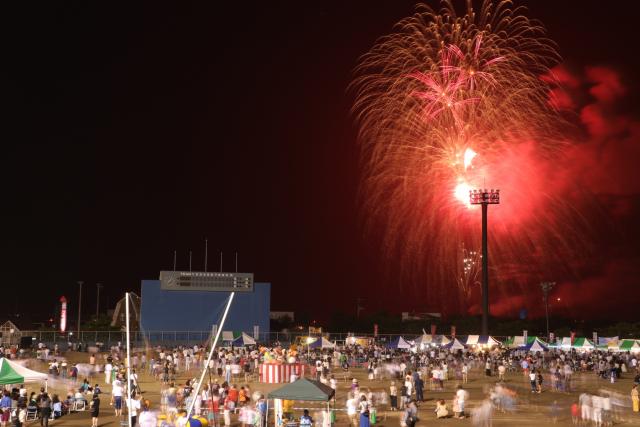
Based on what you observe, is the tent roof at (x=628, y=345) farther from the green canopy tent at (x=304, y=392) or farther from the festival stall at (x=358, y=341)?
the green canopy tent at (x=304, y=392)

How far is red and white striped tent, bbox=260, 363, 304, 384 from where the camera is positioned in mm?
37469

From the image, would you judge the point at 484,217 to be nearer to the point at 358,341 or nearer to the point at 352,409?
the point at 358,341

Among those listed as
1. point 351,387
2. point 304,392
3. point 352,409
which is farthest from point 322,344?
point 304,392

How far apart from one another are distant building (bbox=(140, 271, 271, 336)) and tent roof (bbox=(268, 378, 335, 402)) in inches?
2226

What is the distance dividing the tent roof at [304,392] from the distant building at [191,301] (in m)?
56.5

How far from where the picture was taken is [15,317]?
17012 centimetres

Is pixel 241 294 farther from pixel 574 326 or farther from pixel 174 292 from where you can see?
pixel 574 326

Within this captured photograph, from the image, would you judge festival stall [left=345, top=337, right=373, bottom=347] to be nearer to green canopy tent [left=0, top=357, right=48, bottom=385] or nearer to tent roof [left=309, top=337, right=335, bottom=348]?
tent roof [left=309, top=337, right=335, bottom=348]

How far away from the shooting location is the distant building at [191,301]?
76.3 m

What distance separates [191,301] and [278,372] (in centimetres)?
4165

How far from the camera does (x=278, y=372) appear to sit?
38.0m

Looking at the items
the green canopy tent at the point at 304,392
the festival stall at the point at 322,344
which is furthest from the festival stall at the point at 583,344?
the green canopy tent at the point at 304,392

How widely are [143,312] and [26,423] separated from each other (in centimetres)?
5393

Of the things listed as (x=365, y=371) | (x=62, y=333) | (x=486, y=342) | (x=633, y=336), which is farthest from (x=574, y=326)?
(x=62, y=333)
